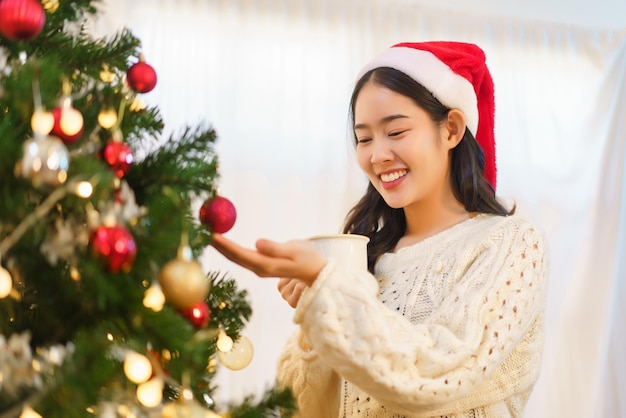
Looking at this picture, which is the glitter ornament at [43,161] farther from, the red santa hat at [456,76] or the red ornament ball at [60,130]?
the red santa hat at [456,76]

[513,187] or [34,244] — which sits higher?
[34,244]

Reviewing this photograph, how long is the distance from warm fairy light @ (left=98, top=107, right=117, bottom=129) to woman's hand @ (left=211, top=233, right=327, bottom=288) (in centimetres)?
22

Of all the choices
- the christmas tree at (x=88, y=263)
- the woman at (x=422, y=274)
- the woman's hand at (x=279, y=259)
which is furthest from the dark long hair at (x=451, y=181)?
the christmas tree at (x=88, y=263)

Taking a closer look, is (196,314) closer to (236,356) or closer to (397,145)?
(236,356)

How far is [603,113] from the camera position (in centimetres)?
303

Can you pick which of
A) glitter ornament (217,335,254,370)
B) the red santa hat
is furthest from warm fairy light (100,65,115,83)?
the red santa hat

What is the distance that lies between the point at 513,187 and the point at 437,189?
1.57 meters

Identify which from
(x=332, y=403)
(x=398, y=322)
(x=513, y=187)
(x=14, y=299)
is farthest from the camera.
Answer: (x=513, y=187)

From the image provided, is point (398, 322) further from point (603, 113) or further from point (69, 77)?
point (603, 113)

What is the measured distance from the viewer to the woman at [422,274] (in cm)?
97

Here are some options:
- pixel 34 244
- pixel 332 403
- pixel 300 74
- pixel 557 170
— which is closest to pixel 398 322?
pixel 332 403

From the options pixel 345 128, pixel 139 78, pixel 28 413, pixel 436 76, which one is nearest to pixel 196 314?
pixel 28 413

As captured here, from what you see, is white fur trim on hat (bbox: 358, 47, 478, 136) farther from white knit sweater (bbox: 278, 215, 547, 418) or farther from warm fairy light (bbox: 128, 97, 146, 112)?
warm fairy light (bbox: 128, 97, 146, 112)

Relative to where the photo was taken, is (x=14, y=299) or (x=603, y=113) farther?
(x=603, y=113)
